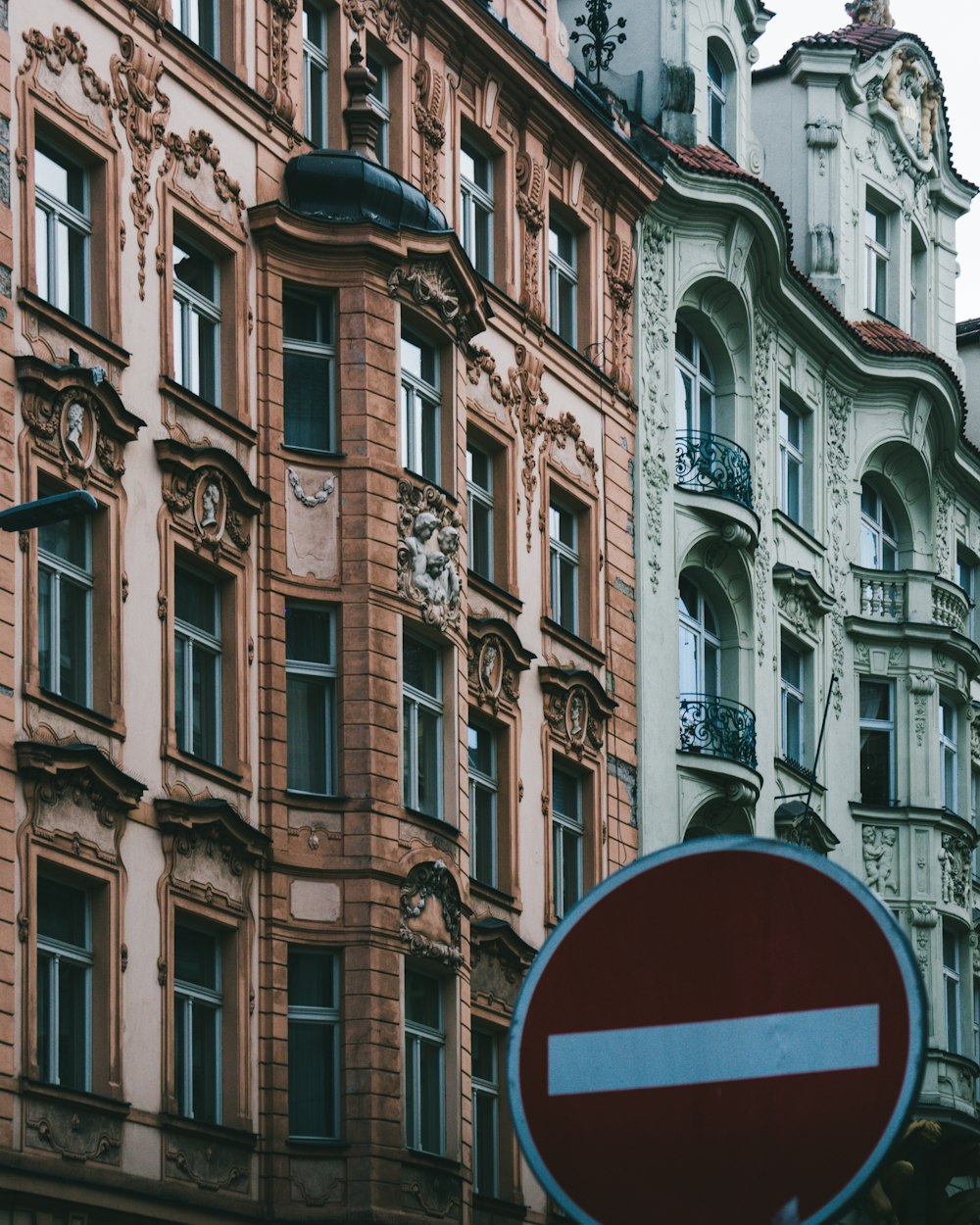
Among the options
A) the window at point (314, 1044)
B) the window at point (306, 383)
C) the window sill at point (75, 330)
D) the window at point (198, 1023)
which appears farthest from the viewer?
the window at point (306, 383)

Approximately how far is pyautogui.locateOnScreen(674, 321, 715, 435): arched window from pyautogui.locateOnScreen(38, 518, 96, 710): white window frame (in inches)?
493

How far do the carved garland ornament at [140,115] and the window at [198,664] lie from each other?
7.51ft

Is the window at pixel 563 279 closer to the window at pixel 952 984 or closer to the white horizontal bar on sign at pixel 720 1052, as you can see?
the window at pixel 952 984

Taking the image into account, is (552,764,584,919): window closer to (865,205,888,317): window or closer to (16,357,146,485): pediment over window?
(16,357,146,485): pediment over window

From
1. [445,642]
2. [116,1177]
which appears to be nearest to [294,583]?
[445,642]

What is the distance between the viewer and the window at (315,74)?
21047 mm

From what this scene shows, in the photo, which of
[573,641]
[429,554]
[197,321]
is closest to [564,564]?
[573,641]

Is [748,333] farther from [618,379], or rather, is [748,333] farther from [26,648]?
[26,648]

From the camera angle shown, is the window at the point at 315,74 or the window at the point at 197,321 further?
the window at the point at 315,74

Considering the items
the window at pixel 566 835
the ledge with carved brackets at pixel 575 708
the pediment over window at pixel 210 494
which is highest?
the pediment over window at pixel 210 494

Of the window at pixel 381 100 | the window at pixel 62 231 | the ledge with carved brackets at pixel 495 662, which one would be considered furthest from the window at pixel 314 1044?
the window at pixel 381 100

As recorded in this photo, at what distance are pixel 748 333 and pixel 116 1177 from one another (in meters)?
16.6

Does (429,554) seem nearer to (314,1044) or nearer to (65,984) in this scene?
(314,1044)

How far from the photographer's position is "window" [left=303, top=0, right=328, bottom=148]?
2105cm
